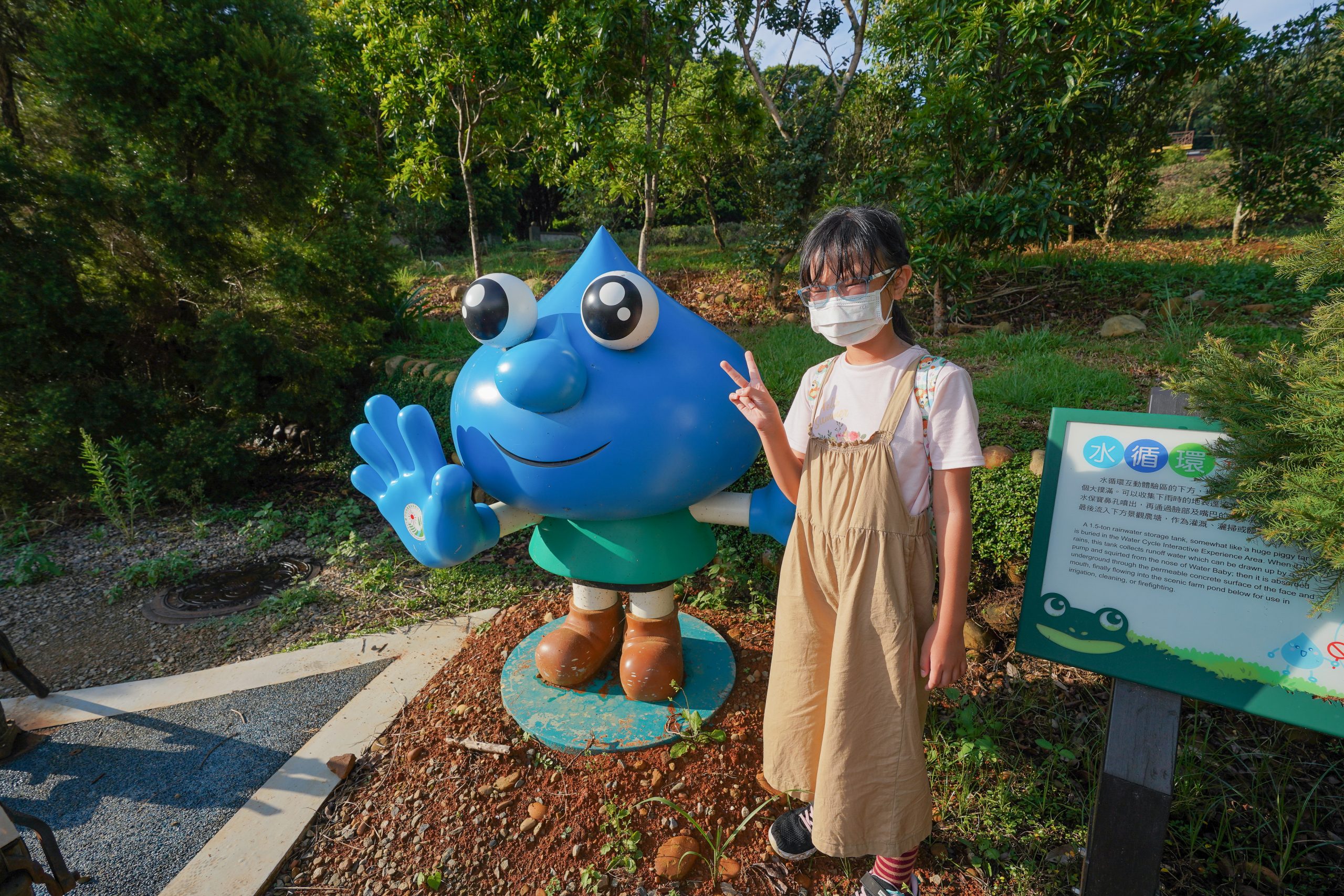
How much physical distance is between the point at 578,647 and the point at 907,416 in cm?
166

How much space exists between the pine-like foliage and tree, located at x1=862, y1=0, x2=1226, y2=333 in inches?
158

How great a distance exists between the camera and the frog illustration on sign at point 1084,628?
1.62 m

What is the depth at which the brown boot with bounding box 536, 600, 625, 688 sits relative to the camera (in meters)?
2.60

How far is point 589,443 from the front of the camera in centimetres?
211

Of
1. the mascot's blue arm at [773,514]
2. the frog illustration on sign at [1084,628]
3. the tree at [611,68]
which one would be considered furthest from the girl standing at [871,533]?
the tree at [611,68]

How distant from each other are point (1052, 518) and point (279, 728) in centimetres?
300

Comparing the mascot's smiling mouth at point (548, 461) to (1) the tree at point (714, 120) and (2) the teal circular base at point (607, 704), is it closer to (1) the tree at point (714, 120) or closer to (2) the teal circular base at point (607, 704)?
(2) the teal circular base at point (607, 704)

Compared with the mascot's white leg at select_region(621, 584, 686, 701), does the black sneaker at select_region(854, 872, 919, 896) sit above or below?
below

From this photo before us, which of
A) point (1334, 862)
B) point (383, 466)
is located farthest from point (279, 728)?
point (1334, 862)

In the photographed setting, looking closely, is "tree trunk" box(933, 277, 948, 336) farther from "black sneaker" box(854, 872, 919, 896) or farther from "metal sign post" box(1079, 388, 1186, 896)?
"black sneaker" box(854, 872, 919, 896)

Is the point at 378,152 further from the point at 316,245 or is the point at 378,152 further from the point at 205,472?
the point at 205,472

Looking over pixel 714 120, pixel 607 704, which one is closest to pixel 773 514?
pixel 607 704

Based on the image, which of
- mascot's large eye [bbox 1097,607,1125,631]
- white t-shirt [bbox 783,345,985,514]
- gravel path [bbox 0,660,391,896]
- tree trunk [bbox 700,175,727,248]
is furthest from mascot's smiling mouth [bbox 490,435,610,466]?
tree trunk [bbox 700,175,727,248]

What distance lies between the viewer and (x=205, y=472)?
5.01 metres
